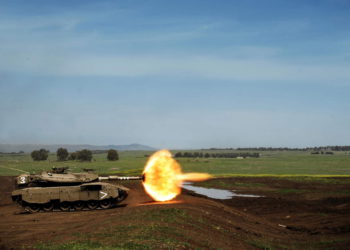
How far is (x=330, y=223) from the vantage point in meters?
27.0

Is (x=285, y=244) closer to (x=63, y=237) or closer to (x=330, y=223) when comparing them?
(x=330, y=223)

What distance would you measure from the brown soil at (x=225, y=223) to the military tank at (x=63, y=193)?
41.3 inches

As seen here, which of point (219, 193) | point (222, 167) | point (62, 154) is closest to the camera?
point (219, 193)

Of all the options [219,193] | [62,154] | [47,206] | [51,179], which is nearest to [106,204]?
[47,206]

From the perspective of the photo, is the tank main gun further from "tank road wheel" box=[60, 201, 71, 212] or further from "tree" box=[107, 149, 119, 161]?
"tree" box=[107, 149, 119, 161]

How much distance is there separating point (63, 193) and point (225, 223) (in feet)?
40.6

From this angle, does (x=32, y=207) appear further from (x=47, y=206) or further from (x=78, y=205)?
(x=78, y=205)

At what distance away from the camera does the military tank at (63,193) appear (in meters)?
28.4

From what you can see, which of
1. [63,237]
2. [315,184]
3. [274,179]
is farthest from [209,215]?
[274,179]

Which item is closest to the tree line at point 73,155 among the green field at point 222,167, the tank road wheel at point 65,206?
the green field at point 222,167

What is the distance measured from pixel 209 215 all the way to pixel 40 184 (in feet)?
43.8

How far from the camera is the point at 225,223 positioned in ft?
75.5

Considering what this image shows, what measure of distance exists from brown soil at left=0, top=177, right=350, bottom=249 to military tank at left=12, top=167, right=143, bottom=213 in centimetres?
105

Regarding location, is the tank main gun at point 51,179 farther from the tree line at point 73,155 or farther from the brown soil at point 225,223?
the tree line at point 73,155
